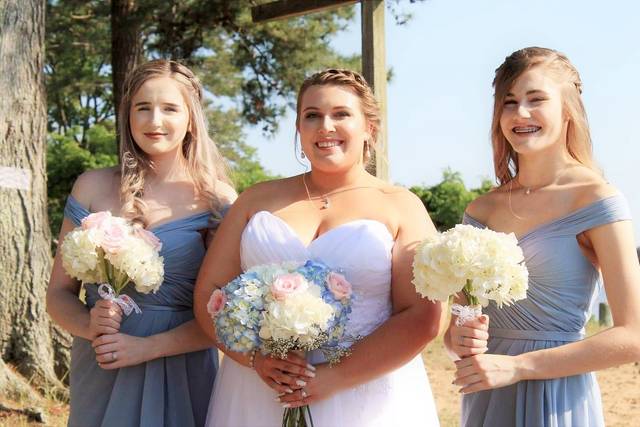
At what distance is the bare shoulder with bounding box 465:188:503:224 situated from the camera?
3.63 meters

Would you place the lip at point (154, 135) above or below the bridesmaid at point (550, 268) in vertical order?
above

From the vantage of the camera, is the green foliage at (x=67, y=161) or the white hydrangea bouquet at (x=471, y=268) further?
the green foliage at (x=67, y=161)

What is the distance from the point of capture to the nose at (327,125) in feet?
11.8

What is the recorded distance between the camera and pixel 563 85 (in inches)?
136

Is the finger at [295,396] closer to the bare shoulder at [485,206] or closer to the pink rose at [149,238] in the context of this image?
the pink rose at [149,238]

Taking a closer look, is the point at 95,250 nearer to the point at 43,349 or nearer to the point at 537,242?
the point at 537,242

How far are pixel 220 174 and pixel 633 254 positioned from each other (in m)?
2.21

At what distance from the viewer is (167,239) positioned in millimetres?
3939

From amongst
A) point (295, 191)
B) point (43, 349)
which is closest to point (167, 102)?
point (295, 191)

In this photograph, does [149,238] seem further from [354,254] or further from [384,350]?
[384,350]

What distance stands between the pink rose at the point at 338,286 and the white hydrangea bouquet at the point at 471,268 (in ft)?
1.09

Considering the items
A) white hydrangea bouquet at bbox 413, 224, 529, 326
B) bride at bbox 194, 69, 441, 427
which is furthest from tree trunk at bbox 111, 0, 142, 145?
white hydrangea bouquet at bbox 413, 224, 529, 326

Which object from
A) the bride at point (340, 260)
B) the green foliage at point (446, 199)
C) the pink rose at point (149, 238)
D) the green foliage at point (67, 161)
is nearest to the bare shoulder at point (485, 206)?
the bride at point (340, 260)

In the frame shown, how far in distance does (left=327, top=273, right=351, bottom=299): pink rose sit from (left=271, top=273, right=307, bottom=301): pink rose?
145mm
